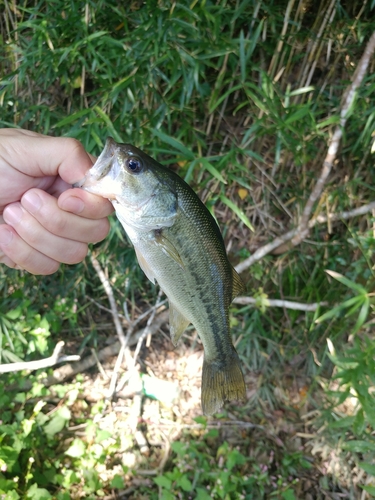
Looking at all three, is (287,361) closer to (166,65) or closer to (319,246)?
(319,246)

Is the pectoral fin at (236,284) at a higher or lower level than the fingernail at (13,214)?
lower

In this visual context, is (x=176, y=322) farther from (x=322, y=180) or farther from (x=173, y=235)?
(x=322, y=180)

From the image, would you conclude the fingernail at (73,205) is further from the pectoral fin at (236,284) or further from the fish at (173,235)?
the pectoral fin at (236,284)

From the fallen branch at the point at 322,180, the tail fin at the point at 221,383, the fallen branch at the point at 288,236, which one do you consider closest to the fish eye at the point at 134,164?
the tail fin at the point at 221,383

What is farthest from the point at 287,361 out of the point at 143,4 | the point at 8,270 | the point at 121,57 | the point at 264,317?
the point at 143,4

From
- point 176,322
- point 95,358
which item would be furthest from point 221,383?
point 95,358

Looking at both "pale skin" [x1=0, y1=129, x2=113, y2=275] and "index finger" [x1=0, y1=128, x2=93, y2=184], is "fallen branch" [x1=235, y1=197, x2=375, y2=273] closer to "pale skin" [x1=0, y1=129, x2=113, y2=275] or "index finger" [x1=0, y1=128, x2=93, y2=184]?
"pale skin" [x1=0, y1=129, x2=113, y2=275]

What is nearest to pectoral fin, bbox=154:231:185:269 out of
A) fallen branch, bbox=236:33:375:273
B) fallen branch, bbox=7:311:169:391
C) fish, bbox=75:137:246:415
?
fish, bbox=75:137:246:415
